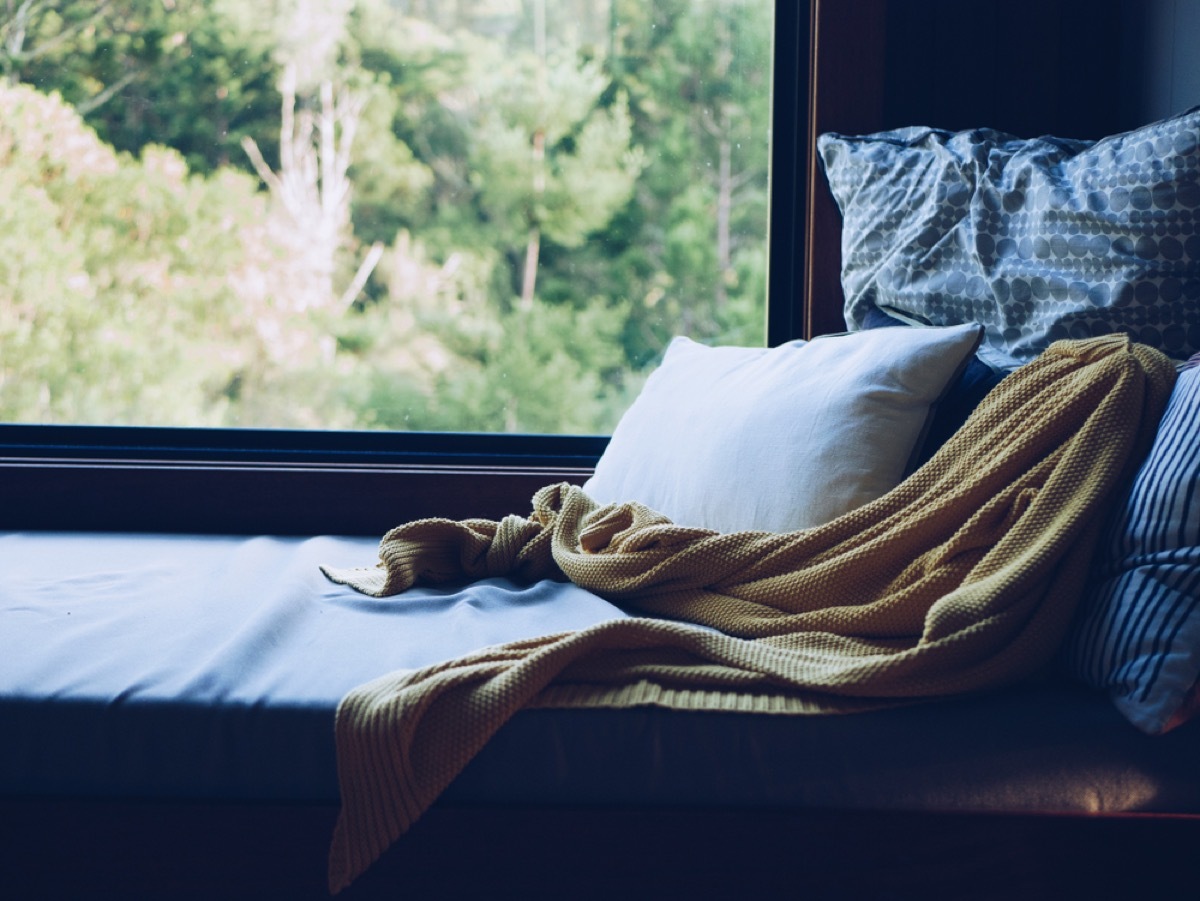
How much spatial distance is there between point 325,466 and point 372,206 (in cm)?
51

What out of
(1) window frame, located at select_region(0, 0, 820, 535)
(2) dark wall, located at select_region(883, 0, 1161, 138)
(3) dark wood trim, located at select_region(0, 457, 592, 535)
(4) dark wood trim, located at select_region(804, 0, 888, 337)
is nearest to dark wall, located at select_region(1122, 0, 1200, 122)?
(2) dark wall, located at select_region(883, 0, 1161, 138)

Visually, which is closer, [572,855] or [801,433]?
[572,855]

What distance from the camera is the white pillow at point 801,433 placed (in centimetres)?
133

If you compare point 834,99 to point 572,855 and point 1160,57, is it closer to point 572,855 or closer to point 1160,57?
point 1160,57

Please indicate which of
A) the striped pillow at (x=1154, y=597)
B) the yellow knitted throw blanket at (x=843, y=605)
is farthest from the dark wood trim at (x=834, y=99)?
the striped pillow at (x=1154, y=597)

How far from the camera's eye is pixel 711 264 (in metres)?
2.11

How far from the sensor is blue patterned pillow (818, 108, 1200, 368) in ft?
4.37

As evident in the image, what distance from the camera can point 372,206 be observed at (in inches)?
81.6

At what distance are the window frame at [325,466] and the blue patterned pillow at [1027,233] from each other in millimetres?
245

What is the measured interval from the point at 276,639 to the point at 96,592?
15.4 inches

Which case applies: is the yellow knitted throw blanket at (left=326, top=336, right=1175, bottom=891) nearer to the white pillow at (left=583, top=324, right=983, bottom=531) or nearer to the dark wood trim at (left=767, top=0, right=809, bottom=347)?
the white pillow at (left=583, top=324, right=983, bottom=531)

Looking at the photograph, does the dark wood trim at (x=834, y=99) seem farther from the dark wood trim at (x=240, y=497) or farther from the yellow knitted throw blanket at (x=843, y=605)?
the yellow knitted throw blanket at (x=843, y=605)

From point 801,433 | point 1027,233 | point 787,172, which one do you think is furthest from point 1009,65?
point 801,433

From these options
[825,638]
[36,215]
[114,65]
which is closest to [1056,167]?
[825,638]
